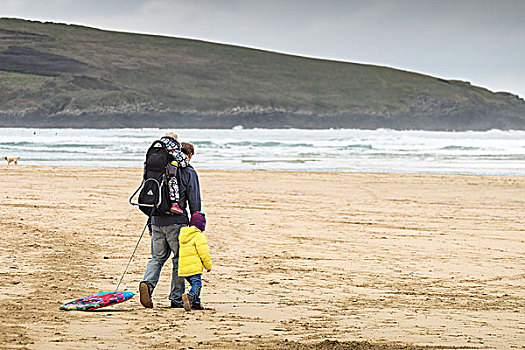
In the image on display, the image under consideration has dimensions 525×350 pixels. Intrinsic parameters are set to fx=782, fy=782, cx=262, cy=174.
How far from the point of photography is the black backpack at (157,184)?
6531 mm

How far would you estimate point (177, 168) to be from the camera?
6590 millimetres

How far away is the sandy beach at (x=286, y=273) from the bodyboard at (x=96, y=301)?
0.29 ft

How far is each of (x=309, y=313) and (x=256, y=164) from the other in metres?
23.7

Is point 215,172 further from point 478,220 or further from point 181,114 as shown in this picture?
point 181,114

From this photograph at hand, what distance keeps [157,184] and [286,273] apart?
256 centimetres

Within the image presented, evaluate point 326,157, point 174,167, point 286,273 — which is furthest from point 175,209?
point 326,157

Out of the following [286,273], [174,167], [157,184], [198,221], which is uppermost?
[174,167]

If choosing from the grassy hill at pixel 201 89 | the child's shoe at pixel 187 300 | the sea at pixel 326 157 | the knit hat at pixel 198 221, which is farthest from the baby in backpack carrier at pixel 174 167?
the grassy hill at pixel 201 89

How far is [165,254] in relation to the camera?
22.6 ft

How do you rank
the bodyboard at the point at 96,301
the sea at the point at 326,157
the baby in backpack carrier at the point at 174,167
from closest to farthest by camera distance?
the bodyboard at the point at 96,301 < the baby in backpack carrier at the point at 174,167 < the sea at the point at 326,157

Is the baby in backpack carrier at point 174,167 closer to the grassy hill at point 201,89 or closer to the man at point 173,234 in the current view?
the man at point 173,234

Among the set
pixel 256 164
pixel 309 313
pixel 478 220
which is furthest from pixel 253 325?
pixel 256 164

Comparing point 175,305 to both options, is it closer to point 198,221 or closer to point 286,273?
point 198,221

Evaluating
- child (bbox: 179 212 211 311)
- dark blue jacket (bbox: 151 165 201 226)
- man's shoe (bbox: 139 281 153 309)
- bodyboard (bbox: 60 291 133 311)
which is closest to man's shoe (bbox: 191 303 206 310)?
child (bbox: 179 212 211 311)
